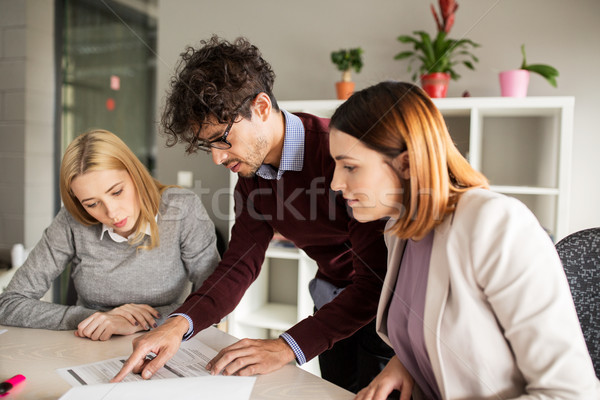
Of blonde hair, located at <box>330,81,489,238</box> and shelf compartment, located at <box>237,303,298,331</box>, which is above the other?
blonde hair, located at <box>330,81,489,238</box>

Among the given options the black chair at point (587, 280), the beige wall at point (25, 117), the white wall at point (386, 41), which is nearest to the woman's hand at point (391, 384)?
the black chair at point (587, 280)

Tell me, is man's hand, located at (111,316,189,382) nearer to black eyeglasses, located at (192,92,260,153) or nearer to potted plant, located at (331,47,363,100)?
black eyeglasses, located at (192,92,260,153)

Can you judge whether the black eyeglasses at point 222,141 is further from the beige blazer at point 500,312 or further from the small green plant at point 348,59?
the small green plant at point 348,59

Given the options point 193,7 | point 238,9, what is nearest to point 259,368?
point 238,9

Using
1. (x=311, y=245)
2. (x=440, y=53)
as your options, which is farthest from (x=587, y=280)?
(x=440, y=53)

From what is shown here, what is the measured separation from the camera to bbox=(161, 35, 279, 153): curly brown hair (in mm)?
1071

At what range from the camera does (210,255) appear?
147cm

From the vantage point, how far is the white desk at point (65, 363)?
2.63 feet

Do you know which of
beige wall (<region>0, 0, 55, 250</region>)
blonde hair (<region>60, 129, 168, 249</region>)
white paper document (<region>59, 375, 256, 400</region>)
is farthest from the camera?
beige wall (<region>0, 0, 55, 250</region>)

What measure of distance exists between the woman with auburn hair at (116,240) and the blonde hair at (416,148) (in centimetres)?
81

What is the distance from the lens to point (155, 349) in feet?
3.00

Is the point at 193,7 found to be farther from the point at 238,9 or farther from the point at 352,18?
the point at 352,18

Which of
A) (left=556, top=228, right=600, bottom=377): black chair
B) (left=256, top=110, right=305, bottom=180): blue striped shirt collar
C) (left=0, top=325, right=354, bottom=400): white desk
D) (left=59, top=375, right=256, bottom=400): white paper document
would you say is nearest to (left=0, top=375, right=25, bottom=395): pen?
(left=0, top=325, right=354, bottom=400): white desk

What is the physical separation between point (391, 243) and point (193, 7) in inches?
95.0
